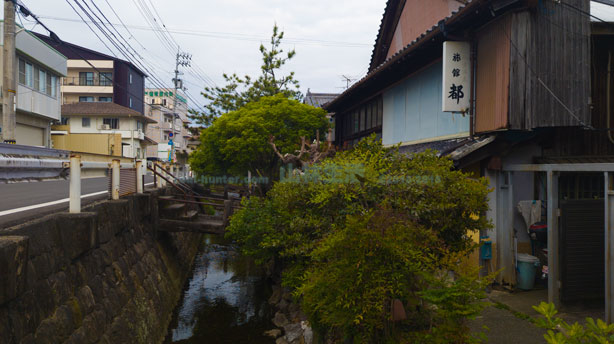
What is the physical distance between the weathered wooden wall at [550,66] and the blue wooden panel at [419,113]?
173 cm

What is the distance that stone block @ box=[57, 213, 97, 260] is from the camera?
6.20m

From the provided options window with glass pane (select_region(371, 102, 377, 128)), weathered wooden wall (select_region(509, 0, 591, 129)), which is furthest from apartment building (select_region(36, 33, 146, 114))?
weathered wooden wall (select_region(509, 0, 591, 129))

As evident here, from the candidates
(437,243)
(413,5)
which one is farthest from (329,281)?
(413,5)

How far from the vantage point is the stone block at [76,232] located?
6195 millimetres

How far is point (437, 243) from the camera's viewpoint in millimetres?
6191

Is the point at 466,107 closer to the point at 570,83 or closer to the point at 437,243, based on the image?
the point at 570,83

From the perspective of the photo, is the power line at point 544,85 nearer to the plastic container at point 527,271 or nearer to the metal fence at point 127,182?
the plastic container at point 527,271

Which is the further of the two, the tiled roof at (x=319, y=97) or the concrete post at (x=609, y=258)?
the tiled roof at (x=319, y=97)

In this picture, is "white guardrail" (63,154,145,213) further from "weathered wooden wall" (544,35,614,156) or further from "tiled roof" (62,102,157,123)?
"tiled roof" (62,102,157,123)

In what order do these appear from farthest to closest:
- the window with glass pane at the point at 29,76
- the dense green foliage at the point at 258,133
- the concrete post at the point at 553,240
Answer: the window with glass pane at the point at 29,76 < the dense green foliage at the point at 258,133 < the concrete post at the point at 553,240

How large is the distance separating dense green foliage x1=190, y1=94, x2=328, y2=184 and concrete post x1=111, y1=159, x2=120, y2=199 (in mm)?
10754

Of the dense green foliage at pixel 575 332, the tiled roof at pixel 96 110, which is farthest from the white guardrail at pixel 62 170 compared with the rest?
the tiled roof at pixel 96 110

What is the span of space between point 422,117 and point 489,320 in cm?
651

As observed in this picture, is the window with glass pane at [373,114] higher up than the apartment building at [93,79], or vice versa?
the apartment building at [93,79]
